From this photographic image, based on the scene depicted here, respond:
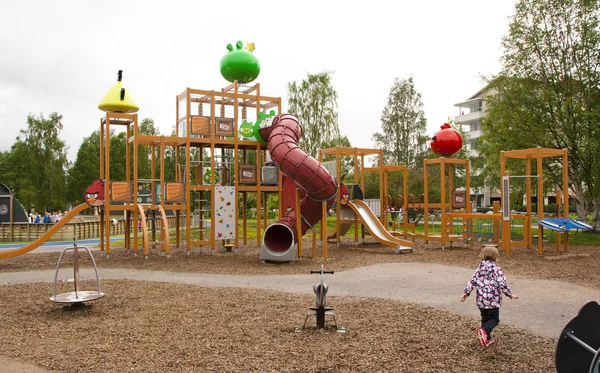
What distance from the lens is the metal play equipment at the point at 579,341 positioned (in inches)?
152

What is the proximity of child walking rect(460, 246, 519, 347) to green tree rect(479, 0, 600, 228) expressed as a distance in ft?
72.1

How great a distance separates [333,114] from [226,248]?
24803mm

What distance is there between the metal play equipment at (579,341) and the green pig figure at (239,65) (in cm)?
1733

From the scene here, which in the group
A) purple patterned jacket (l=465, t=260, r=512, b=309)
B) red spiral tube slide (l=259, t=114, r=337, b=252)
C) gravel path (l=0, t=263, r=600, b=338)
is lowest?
gravel path (l=0, t=263, r=600, b=338)

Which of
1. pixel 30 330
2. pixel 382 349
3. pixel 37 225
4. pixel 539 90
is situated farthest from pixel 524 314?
pixel 37 225

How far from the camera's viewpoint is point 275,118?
17.7 metres

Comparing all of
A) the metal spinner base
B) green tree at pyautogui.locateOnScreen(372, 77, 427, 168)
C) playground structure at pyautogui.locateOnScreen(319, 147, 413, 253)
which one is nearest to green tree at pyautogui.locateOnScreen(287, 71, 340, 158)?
green tree at pyautogui.locateOnScreen(372, 77, 427, 168)

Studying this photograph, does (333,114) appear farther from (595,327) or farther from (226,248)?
(595,327)

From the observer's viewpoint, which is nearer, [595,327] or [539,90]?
[595,327]

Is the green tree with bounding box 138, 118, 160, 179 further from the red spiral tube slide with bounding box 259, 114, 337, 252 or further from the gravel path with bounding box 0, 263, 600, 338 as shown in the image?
the gravel path with bounding box 0, 263, 600, 338

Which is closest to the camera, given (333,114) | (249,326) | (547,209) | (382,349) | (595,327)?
(595,327)

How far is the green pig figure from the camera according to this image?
64.7 feet

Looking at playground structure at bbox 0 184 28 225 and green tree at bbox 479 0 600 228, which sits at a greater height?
green tree at bbox 479 0 600 228

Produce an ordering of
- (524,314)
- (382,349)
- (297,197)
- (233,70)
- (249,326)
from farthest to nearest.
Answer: (233,70) < (297,197) < (524,314) < (249,326) < (382,349)
